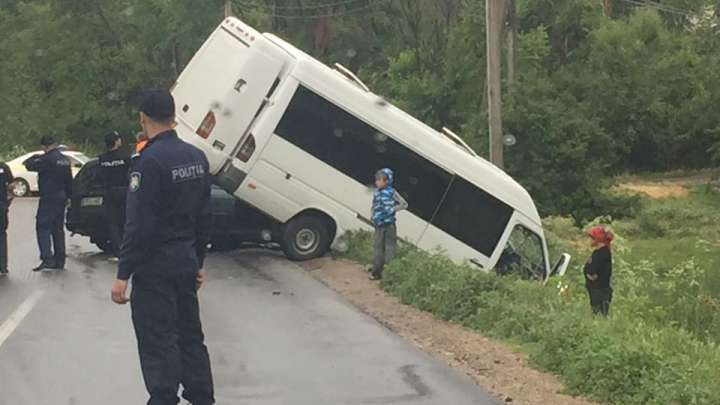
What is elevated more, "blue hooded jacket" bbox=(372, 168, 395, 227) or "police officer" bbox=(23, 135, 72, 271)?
"blue hooded jacket" bbox=(372, 168, 395, 227)

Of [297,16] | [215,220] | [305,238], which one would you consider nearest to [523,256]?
[305,238]

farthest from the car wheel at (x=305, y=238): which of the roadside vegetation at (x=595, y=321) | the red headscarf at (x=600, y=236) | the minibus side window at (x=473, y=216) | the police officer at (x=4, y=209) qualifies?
the red headscarf at (x=600, y=236)

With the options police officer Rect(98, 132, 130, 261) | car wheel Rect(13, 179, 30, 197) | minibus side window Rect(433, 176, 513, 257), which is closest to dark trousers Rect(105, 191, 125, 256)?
police officer Rect(98, 132, 130, 261)

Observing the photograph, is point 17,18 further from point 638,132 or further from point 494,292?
point 494,292

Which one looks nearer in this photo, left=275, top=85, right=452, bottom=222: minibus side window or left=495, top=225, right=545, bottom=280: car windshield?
left=275, top=85, right=452, bottom=222: minibus side window

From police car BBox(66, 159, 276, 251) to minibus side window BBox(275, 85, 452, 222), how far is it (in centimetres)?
159

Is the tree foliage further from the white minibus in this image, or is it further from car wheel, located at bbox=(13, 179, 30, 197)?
the white minibus

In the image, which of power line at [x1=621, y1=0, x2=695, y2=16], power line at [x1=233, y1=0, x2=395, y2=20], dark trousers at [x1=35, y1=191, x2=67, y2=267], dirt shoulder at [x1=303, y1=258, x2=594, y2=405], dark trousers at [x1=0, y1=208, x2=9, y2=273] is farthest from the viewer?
power line at [x1=621, y1=0, x2=695, y2=16]

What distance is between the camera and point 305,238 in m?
18.2

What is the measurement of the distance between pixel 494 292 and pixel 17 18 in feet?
187

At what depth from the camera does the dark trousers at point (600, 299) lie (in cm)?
1263

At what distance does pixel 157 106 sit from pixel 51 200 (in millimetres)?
9209

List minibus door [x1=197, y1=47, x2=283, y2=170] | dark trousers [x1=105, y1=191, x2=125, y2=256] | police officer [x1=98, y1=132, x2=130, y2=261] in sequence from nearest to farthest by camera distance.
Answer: police officer [x1=98, y1=132, x2=130, y2=261] → dark trousers [x1=105, y1=191, x2=125, y2=256] → minibus door [x1=197, y1=47, x2=283, y2=170]

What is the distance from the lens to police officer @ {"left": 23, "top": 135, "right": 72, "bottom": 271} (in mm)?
15391
